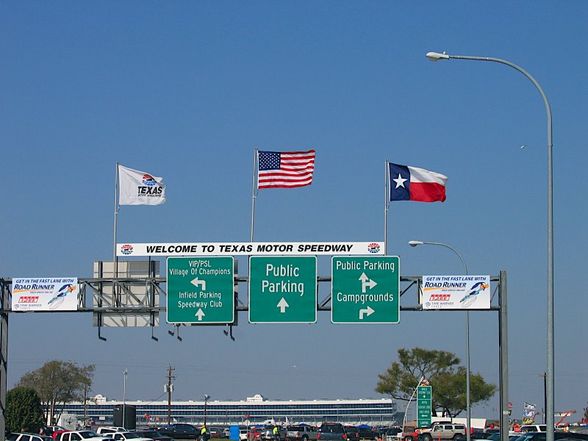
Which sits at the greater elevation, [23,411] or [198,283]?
[198,283]

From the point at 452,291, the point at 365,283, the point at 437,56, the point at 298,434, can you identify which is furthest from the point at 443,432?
the point at 437,56

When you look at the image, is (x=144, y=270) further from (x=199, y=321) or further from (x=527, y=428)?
(x=527, y=428)

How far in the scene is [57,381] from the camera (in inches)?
5655

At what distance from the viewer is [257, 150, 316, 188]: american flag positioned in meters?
40.6

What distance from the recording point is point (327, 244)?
37.2m

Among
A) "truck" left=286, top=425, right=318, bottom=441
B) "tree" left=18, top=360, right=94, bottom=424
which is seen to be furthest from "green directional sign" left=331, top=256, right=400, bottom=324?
"tree" left=18, top=360, right=94, bottom=424

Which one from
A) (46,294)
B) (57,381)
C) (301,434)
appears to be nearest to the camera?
(46,294)

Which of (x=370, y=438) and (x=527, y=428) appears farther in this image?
(x=370, y=438)

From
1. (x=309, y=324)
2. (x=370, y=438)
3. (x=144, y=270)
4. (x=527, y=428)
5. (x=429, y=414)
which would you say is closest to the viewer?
(x=309, y=324)

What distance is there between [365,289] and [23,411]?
58416 mm

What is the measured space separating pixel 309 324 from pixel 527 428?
45421 millimetres

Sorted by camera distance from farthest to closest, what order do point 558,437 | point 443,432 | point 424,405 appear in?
point 443,432 → point 424,405 → point 558,437

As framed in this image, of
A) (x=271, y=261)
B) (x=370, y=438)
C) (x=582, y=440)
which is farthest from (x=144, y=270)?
(x=370, y=438)

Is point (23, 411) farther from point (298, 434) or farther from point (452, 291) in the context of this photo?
point (452, 291)
